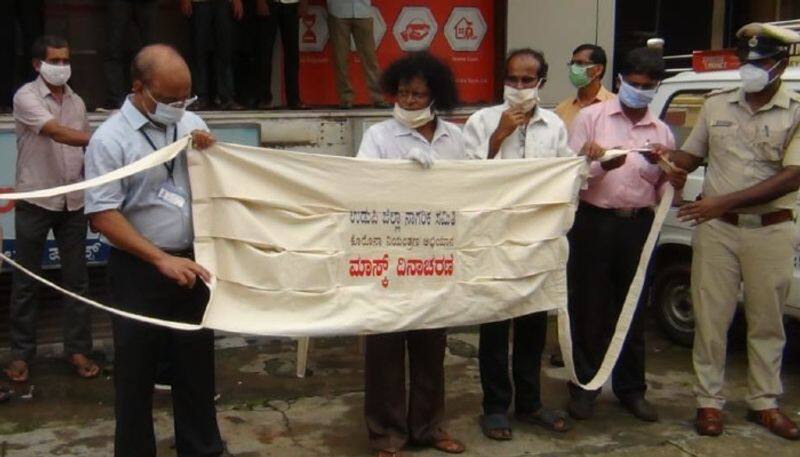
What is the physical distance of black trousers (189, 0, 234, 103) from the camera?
818cm

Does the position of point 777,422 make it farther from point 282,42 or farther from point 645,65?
point 282,42

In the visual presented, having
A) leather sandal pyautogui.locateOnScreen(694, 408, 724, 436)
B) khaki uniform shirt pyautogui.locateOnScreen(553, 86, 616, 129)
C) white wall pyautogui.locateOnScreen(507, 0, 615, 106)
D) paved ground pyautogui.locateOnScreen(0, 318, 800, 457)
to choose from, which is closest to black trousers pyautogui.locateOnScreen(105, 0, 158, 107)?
paved ground pyautogui.locateOnScreen(0, 318, 800, 457)

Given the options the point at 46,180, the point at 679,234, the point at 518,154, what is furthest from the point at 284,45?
the point at 518,154

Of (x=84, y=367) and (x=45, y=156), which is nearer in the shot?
(x=45, y=156)

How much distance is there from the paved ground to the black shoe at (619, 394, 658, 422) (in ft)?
0.16

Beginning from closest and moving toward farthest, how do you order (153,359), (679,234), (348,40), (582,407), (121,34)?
(153,359)
(582,407)
(679,234)
(121,34)
(348,40)

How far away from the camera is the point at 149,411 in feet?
13.6

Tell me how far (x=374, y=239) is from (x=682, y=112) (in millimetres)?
3218

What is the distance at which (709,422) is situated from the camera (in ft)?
16.9

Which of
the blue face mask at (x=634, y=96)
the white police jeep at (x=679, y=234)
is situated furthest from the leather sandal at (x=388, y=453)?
the white police jeep at (x=679, y=234)

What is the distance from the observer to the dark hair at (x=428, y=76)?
4.56 meters

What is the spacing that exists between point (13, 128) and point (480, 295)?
13.3 feet

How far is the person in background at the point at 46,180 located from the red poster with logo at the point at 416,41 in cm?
351

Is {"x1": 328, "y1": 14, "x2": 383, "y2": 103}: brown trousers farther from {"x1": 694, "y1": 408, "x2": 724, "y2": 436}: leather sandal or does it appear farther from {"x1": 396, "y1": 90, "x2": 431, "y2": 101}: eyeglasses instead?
{"x1": 694, "y1": 408, "x2": 724, "y2": 436}: leather sandal
